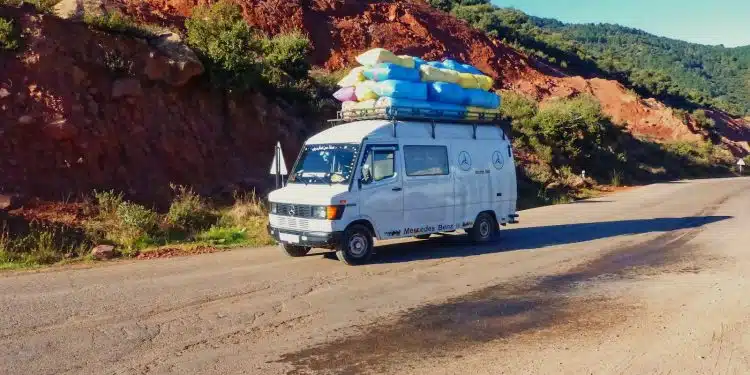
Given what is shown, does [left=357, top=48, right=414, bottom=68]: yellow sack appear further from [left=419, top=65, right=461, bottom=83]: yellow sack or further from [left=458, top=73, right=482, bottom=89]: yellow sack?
[left=458, top=73, right=482, bottom=89]: yellow sack

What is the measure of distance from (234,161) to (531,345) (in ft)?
47.2

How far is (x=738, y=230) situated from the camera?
1519cm

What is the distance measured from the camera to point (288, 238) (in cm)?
1116

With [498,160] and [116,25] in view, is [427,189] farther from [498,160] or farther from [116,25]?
[116,25]

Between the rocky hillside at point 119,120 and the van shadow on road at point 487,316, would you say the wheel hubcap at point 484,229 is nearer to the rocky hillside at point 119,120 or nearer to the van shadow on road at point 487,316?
the van shadow on road at point 487,316

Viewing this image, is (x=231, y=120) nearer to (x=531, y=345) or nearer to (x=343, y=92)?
Result: (x=343, y=92)

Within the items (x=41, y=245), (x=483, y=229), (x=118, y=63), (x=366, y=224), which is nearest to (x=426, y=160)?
(x=366, y=224)

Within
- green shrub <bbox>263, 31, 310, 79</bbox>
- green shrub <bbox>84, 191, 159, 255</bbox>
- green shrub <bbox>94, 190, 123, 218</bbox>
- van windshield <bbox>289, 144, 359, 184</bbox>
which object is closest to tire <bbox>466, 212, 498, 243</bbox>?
van windshield <bbox>289, 144, 359, 184</bbox>

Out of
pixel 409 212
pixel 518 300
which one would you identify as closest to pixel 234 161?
pixel 409 212

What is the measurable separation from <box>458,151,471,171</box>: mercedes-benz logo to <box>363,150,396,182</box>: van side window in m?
1.82

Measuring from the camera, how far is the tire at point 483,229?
13.5 metres

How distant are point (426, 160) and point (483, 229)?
94.8 inches

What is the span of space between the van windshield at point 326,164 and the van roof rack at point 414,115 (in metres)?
0.95

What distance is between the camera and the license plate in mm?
11023
